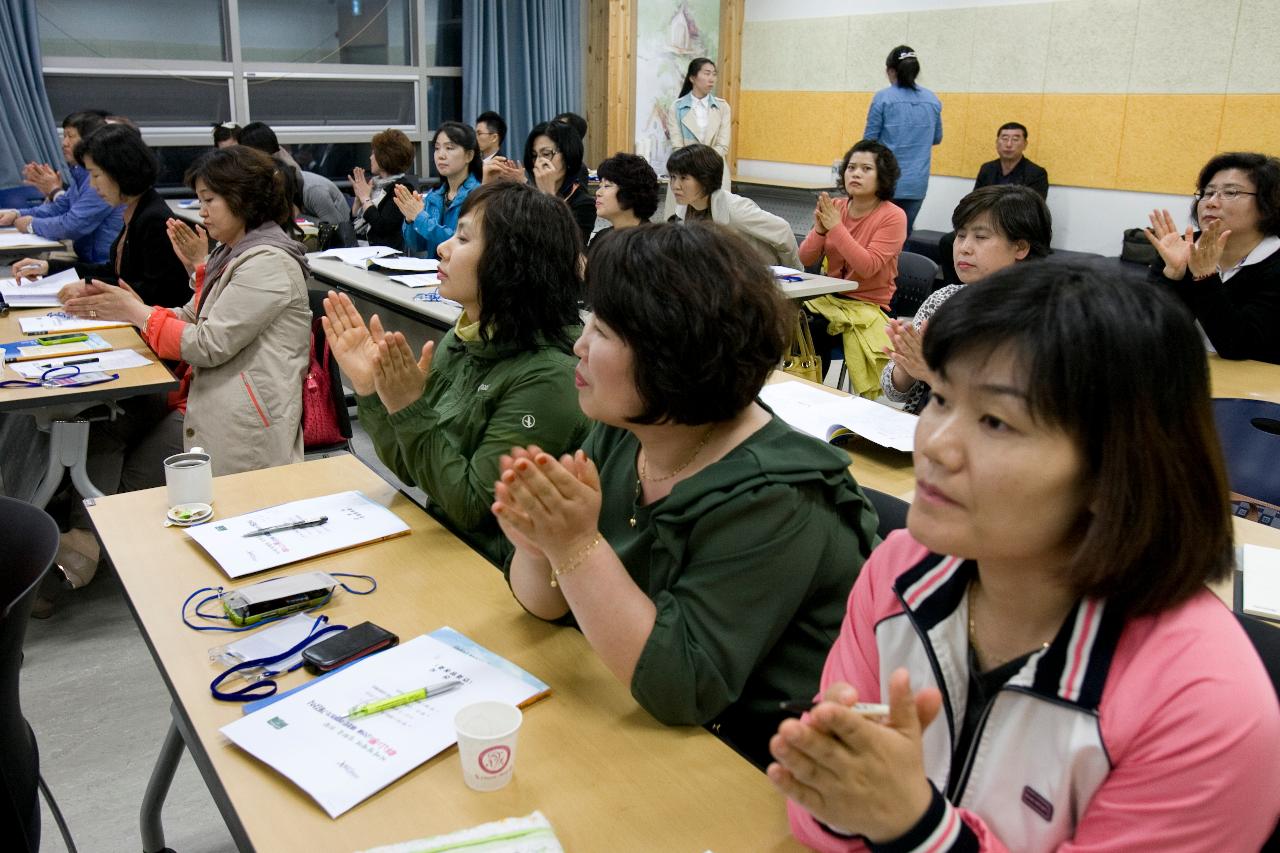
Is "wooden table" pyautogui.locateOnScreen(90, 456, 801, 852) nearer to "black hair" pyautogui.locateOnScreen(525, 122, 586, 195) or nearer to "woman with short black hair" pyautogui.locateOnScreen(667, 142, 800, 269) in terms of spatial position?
"woman with short black hair" pyautogui.locateOnScreen(667, 142, 800, 269)

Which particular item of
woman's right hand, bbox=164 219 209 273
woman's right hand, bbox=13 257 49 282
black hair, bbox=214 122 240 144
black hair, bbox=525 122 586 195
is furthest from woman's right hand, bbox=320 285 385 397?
black hair, bbox=214 122 240 144

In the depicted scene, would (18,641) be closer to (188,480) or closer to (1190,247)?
(188,480)

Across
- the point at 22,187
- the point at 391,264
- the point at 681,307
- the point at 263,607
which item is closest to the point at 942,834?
the point at 681,307

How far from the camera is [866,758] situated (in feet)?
2.71

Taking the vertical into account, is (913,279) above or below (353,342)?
below

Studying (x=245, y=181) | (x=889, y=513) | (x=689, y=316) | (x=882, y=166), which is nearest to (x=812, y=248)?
(x=882, y=166)

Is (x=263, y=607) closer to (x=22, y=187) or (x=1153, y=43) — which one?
(x=22, y=187)

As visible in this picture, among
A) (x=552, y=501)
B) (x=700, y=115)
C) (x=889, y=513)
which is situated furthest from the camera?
(x=700, y=115)

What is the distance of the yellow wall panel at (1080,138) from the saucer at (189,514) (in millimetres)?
6419

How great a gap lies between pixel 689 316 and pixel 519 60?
739cm

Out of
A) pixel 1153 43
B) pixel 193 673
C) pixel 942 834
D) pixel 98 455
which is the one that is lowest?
pixel 98 455

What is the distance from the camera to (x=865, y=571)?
1.12 metres

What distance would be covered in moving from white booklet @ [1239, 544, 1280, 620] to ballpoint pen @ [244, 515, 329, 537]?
1.57 metres

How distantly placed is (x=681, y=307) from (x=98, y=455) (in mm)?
2574
